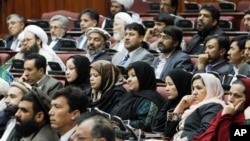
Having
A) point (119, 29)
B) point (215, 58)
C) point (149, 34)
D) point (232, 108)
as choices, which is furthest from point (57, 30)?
point (232, 108)

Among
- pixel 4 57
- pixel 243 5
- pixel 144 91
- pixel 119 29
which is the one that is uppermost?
pixel 243 5

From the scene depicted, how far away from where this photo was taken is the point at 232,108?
14.8 ft

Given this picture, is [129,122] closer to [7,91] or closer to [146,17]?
[7,91]

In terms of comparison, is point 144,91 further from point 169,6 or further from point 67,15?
point 67,15

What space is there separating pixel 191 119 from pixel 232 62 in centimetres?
135

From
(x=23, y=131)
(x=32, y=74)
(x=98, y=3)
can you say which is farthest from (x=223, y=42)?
(x=98, y=3)

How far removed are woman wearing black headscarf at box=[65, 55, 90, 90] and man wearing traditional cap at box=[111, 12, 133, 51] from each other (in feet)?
4.57

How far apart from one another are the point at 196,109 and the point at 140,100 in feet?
1.98

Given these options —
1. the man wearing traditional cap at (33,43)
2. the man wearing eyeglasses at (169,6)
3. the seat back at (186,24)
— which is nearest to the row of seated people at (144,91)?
the man wearing traditional cap at (33,43)

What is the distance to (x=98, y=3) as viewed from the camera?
385 inches

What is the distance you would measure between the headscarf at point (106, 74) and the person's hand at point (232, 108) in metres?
1.25

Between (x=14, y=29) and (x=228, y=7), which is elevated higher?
(x=228, y=7)

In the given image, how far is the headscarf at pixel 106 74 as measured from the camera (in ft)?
18.4

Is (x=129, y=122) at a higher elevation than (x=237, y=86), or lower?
lower
